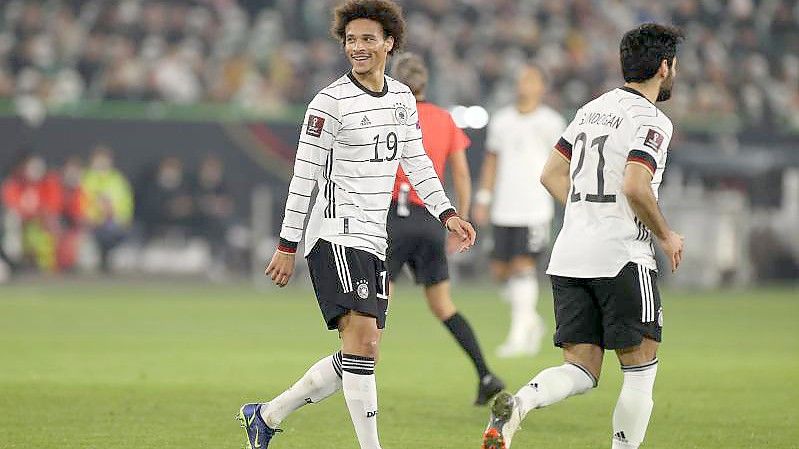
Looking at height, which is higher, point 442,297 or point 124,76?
point 124,76

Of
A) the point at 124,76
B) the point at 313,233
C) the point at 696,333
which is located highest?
the point at 124,76

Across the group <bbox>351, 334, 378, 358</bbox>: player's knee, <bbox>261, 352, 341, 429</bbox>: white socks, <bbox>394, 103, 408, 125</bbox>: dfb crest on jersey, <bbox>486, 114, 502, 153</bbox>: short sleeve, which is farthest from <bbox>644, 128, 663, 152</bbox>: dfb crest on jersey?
<bbox>486, 114, 502, 153</bbox>: short sleeve

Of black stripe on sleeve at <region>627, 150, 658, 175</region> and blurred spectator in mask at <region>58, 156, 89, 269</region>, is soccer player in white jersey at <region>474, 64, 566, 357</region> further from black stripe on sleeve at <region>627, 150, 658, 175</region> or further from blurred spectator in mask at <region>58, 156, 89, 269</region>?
blurred spectator in mask at <region>58, 156, 89, 269</region>

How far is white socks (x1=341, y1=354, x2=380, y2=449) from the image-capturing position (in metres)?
6.94

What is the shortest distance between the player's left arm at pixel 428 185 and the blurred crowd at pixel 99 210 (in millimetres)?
17099

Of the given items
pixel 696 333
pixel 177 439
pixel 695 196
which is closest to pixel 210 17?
pixel 695 196

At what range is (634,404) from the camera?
677 centimetres

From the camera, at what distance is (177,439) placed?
26.6 feet

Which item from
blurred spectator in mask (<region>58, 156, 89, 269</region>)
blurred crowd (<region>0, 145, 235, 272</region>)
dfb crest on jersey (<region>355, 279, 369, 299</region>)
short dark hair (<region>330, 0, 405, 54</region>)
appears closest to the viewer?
dfb crest on jersey (<region>355, 279, 369, 299</region>)

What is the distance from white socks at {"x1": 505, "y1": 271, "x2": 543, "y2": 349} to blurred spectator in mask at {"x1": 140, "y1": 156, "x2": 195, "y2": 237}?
11.3m

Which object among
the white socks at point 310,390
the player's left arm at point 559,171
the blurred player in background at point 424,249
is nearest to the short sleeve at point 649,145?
the player's left arm at point 559,171

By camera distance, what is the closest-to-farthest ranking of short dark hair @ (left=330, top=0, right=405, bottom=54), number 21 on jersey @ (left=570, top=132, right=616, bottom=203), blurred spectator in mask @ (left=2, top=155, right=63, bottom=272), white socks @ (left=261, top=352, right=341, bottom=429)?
number 21 on jersey @ (left=570, top=132, right=616, bottom=203) < short dark hair @ (left=330, top=0, right=405, bottom=54) < white socks @ (left=261, top=352, right=341, bottom=429) < blurred spectator in mask @ (left=2, top=155, right=63, bottom=272)

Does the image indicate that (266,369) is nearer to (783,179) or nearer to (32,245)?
Answer: (32,245)

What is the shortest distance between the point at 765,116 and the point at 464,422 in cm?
2030
